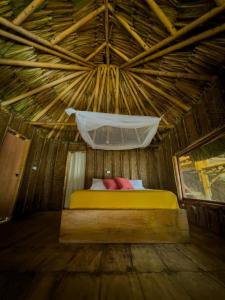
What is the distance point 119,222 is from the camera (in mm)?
1767

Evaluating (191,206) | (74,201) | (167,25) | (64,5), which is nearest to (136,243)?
(74,201)

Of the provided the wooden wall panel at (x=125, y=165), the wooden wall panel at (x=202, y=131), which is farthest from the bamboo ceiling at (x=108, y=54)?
the wooden wall panel at (x=125, y=165)

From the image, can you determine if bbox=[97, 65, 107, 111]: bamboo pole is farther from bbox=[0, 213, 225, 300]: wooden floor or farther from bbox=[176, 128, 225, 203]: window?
bbox=[0, 213, 225, 300]: wooden floor

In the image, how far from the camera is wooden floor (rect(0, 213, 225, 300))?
0.90 metres

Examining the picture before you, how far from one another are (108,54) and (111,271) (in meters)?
3.39

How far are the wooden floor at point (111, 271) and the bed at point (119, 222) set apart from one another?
103mm

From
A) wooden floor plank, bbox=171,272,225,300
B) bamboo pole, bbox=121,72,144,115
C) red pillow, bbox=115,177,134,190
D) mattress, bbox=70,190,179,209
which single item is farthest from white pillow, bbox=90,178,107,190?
wooden floor plank, bbox=171,272,225,300

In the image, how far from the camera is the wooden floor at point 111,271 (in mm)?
895

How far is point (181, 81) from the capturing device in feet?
8.91

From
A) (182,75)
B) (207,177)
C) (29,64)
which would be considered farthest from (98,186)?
(207,177)

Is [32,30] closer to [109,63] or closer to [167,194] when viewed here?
[109,63]

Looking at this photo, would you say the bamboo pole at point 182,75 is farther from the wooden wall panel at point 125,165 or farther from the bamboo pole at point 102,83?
the wooden wall panel at point 125,165

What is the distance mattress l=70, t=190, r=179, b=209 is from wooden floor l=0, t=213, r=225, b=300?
1.57 ft

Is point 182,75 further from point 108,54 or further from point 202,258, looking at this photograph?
point 202,258
